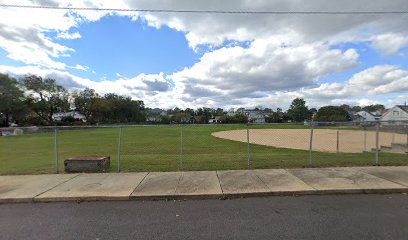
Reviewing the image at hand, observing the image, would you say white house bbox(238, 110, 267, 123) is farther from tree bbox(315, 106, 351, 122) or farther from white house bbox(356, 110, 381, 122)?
white house bbox(356, 110, 381, 122)

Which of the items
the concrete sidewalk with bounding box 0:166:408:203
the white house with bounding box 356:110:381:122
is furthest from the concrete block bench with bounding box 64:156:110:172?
the white house with bounding box 356:110:381:122

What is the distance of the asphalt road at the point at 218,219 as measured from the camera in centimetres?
442

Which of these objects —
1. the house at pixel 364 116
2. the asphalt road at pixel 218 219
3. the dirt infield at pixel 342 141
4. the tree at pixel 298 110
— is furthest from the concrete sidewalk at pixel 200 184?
the house at pixel 364 116

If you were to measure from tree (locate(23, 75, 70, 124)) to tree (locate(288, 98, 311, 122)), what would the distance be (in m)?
98.9

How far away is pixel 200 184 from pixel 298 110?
13729cm

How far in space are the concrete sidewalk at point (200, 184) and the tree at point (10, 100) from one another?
60242 millimetres

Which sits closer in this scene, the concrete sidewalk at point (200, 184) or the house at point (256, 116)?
the concrete sidewalk at point (200, 184)

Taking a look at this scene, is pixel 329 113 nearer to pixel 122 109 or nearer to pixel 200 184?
pixel 122 109

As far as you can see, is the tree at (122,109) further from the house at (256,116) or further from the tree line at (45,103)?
the house at (256,116)

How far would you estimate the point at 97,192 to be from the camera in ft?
22.0

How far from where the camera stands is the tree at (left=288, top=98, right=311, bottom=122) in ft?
447

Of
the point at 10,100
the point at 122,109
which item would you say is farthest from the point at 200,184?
the point at 122,109

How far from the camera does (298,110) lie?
449 ft

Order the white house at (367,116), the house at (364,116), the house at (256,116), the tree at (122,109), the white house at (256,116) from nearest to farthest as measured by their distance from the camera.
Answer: the tree at (122,109), the house at (364,116), the white house at (367,116), the house at (256,116), the white house at (256,116)
